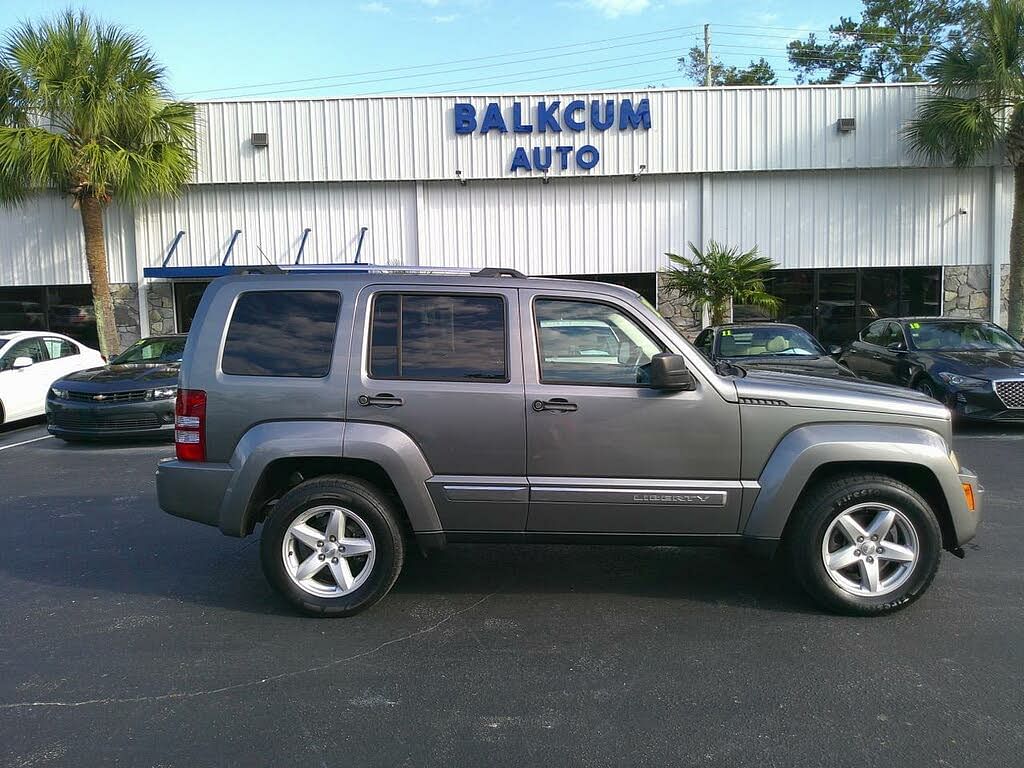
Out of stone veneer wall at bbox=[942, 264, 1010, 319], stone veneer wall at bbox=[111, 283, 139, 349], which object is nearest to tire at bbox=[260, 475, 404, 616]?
stone veneer wall at bbox=[111, 283, 139, 349]

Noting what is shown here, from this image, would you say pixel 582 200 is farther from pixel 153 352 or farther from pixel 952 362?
pixel 153 352

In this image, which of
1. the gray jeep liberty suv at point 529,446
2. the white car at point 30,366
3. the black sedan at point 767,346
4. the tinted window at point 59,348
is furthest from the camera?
the tinted window at point 59,348

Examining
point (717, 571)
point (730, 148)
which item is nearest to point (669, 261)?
point (730, 148)

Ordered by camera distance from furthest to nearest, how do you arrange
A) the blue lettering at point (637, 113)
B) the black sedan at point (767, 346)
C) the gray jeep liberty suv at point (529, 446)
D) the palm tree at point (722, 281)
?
the blue lettering at point (637, 113) → the palm tree at point (722, 281) → the black sedan at point (767, 346) → the gray jeep liberty suv at point (529, 446)

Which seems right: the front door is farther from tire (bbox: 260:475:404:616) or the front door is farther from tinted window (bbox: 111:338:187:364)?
tinted window (bbox: 111:338:187:364)

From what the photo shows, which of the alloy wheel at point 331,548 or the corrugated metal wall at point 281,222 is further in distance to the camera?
the corrugated metal wall at point 281,222

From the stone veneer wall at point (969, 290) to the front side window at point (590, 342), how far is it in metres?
17.3

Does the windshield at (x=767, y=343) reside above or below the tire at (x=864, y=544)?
above

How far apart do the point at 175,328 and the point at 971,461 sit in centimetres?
1709

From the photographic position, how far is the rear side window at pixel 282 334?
14.8ft

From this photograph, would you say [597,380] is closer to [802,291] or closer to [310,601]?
[310,601]

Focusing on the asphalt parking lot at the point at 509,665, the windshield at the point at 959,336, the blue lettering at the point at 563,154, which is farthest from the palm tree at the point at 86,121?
the windshield at the point at 959,336

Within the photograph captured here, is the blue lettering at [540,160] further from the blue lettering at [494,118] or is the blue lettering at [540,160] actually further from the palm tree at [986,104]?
the palm tree at [986,104]

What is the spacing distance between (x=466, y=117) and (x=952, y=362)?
38.8 feet
